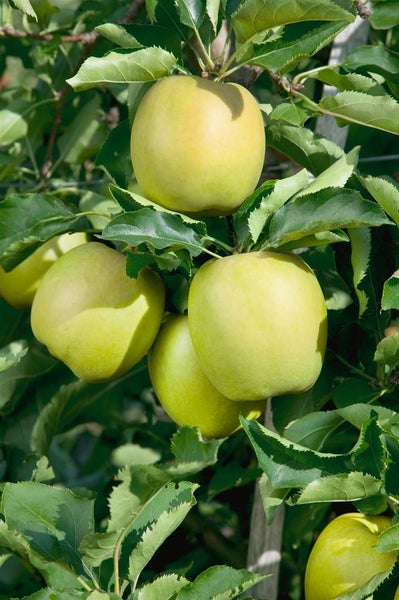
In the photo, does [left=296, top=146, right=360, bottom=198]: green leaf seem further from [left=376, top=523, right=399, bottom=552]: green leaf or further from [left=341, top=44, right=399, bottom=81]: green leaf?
[left=376, top=523, right=399, bottom=552]: green leaf

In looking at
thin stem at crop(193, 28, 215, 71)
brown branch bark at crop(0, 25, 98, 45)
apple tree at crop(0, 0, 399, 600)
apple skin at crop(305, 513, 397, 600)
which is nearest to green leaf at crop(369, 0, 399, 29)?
apple tree at crop(0, 0, 399, 600)

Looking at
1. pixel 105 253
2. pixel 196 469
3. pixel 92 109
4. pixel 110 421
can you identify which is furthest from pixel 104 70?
pixel 110 421

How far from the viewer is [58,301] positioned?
2.92 feet

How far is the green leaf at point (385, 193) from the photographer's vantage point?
0.83 metres

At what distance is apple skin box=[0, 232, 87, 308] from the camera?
1.06m

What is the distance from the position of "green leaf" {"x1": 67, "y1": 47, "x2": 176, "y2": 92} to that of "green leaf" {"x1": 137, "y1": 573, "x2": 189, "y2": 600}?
1.50 feet

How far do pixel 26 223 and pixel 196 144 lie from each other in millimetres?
233

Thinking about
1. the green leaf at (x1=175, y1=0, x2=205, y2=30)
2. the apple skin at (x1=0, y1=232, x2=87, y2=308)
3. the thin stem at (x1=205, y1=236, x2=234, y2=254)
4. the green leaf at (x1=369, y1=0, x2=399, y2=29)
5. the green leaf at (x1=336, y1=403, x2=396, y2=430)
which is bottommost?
the green leaf at (x1=336, y1=403, x2=396, y2=430)

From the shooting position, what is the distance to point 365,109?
0.90 metres

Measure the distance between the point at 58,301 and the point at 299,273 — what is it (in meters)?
0.25

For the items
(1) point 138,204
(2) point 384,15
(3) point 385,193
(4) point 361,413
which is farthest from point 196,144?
(2) point 384,15

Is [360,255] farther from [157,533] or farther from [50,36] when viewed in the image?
[50,36]

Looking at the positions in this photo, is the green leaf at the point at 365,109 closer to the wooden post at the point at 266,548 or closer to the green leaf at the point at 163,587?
the wooden post at the point at 266,548

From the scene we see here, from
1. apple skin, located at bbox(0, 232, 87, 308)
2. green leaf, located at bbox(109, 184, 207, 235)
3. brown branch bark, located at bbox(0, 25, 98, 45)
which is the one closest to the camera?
green leaf, located at bbox(109, 184, 207, 235)
